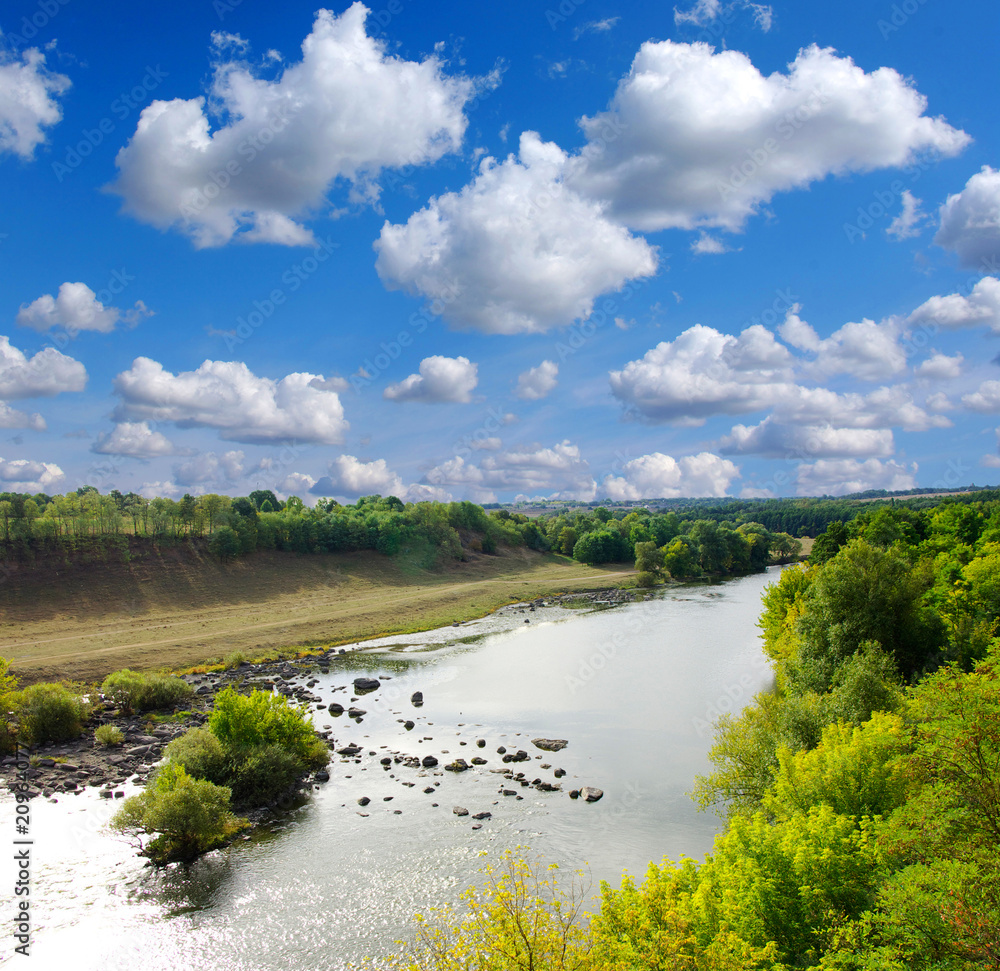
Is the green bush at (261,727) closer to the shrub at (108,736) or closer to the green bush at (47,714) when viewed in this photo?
the shrub at (108,736)

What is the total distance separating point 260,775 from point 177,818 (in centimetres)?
518

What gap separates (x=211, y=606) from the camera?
72688 mm

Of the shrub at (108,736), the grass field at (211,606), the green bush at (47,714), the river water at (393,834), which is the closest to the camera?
the river water at (393,834)

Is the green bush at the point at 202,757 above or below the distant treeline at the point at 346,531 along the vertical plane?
below

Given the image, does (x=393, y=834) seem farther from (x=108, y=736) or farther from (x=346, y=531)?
(x=346, y=531)

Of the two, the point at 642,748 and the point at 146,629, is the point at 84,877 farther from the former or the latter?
the point at 146,629

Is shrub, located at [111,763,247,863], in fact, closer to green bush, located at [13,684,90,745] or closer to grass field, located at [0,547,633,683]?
green bush, located at [13,684,90,745]

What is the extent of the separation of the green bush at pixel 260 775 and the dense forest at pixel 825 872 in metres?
11.7

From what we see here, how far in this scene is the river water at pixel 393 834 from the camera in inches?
732

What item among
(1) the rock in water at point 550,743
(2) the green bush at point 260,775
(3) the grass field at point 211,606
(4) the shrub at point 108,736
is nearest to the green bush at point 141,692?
(4) the shrub at point 108,736

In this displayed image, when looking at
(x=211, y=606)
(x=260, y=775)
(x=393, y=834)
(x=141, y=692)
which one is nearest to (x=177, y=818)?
(x=260, y=775)

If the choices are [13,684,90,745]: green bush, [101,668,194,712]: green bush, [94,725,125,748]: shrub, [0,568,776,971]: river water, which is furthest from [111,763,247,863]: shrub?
[101,668,194,712]: green bush

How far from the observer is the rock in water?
33.4 meters

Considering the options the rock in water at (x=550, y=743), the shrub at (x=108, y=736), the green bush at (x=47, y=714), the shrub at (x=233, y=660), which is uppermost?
the green bush at (x=47, y=714)
